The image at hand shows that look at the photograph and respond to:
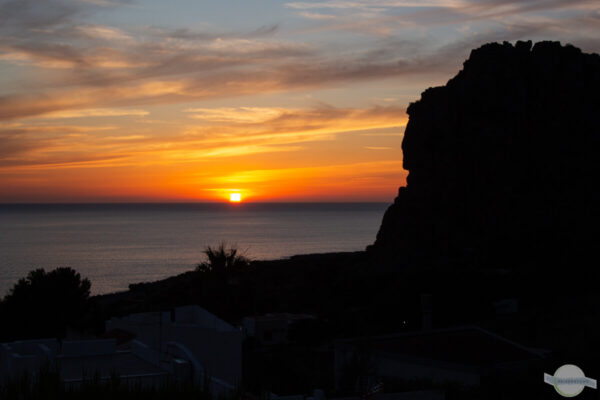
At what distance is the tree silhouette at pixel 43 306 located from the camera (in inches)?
1495

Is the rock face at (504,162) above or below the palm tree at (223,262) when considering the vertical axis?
above

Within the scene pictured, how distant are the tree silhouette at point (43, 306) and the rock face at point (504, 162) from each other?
137 feet

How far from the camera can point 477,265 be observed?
67.8 metres

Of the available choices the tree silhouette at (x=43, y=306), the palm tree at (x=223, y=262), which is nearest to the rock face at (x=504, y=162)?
the palm tree at (x=223, y=262)

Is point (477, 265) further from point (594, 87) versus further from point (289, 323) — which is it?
point (289, 323)

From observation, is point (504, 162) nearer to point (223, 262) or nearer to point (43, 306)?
point (223, 262)

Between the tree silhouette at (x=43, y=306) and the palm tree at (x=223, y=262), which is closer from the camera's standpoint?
the tree silhouette at (x=43, y=306)

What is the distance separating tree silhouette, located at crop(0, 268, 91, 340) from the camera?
3797 centimetres

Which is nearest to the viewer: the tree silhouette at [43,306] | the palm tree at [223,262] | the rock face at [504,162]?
the tree silhouette at [43,306]

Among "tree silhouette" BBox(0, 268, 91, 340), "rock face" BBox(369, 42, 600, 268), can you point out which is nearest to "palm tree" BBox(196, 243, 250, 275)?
"tree silhouette" BBox(0, 268, 91, 340)

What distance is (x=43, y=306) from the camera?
39.9 meters

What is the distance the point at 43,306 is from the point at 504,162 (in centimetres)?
5511

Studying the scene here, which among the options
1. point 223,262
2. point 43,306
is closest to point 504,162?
point 223,262

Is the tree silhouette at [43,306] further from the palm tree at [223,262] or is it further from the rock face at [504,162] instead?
the rock face at [504,162]
